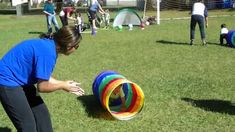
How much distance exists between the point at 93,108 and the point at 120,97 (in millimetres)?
663

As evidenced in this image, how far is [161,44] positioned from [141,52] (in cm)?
191

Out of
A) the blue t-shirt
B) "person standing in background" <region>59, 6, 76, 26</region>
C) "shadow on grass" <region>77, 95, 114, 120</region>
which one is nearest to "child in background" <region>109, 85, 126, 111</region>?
"shadow on grass" <region>77, 95, 114, 120</region>

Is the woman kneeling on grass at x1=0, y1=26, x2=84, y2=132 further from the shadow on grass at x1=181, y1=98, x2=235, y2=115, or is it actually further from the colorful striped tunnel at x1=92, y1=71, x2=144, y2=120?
the shadow on grass at x1=181, y1=98, x2=235, y2=115

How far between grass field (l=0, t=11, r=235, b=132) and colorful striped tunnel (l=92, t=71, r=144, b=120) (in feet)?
0.57

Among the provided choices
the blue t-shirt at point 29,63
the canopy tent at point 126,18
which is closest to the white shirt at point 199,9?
the canopy tent at point 126,18

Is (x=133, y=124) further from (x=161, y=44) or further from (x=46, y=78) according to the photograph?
(x=161, y=44)

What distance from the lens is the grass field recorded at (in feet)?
22.5

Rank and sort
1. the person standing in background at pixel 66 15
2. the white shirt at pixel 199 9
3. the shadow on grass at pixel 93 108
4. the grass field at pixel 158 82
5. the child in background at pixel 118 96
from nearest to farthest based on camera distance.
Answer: the grass field at pixel 158 82 < the shadow on grass at pixel 93 108 < the child in background at pixel 118 96 < the white shirt at pixel 199 9 < the person standing in background at pixel 66 15

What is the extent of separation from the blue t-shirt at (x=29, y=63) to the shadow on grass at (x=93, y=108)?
9.70 ft

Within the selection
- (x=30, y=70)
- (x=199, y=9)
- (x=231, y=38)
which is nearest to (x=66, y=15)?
(x=199, y=9)

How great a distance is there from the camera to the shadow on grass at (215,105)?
290 inches

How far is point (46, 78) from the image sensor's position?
4.17m

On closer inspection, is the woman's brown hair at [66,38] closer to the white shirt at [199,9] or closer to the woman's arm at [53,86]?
the woman's arm at [53,86]

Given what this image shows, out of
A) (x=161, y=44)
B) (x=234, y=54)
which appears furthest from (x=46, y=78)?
(x=161, y=44)
